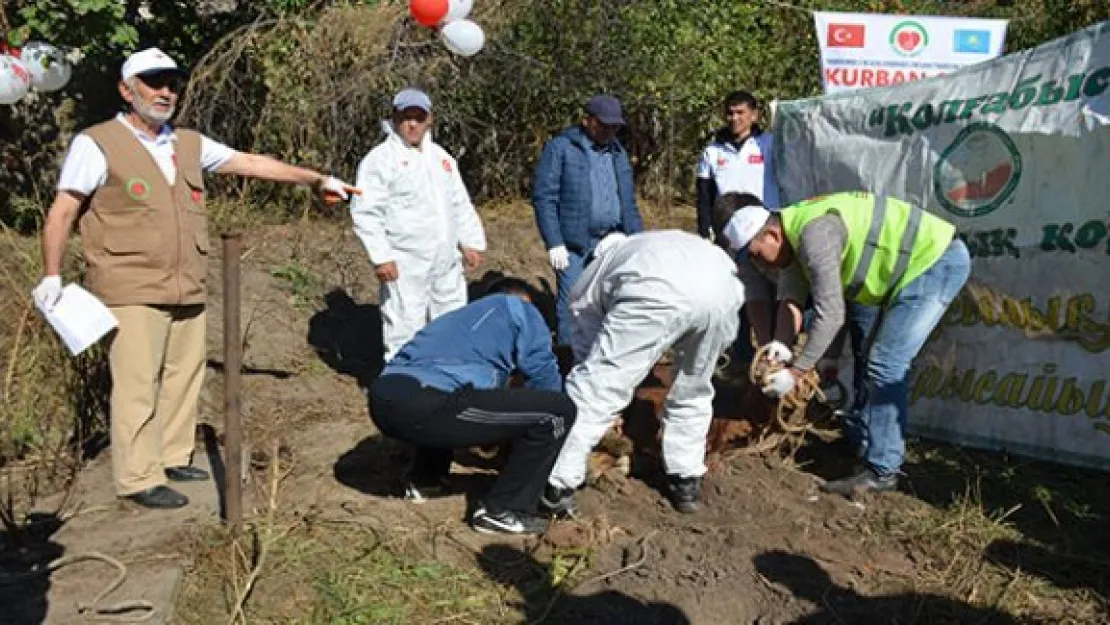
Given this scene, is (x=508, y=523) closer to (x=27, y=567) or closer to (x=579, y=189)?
(x=27, y=567)

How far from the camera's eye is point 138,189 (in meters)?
4.36

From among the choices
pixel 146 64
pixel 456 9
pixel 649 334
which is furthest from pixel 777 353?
pixel 456 9

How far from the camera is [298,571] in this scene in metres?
4.02

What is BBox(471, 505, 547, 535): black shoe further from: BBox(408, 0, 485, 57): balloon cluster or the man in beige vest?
BBox(408, 0, 485, 57): balloon cluster

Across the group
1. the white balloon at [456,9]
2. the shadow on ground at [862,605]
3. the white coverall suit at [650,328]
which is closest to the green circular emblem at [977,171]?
the white coverall suit at [650,328]

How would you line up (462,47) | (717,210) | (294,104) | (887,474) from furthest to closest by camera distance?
(294,104)
(462,47)
(717,210)
(887,474)

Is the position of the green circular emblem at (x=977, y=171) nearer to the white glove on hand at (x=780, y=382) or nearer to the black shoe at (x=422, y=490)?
the white glove on hand at (x=780, y=382)

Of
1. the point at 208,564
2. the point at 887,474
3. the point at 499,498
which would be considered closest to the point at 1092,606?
the point at 887,474

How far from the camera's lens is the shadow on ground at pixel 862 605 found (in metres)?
3.91

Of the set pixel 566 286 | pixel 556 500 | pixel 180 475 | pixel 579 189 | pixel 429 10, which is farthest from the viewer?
pixel 429 10

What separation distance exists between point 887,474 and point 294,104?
19.6 feet

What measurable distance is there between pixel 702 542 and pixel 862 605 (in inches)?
27.5

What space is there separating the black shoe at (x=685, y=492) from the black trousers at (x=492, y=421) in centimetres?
68

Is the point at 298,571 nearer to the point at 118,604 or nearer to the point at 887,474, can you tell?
the point at 118,604
